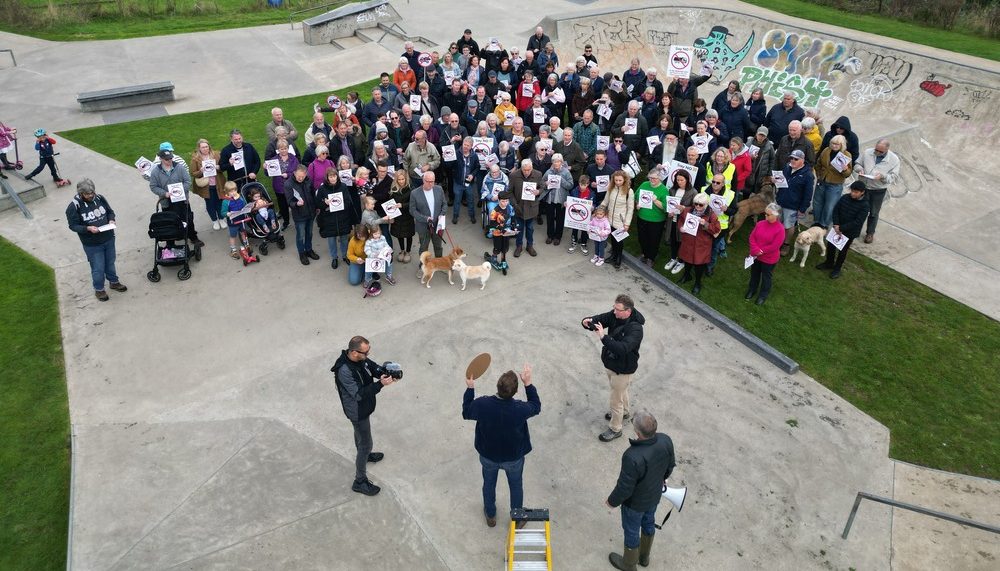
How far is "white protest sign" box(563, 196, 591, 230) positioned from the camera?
11.7 meters

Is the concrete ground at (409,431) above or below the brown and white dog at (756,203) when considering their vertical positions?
below

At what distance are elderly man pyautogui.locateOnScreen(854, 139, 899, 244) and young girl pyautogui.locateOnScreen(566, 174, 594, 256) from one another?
503 cm

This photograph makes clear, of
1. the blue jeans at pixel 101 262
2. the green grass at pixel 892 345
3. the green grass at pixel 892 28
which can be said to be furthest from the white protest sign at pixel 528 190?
the green grass at pixel 892 28

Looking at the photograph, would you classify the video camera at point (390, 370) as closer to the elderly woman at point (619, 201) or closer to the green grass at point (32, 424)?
the green grass at point (32, 424)

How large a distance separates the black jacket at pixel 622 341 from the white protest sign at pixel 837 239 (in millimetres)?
5735

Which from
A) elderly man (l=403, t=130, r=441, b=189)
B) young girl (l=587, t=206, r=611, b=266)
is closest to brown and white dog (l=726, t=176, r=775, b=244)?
young girl (l=587, t=206, r=611, b=266)

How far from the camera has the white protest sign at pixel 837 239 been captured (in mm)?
11281

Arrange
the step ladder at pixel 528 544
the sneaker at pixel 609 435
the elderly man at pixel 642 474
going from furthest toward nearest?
the sneaker at pixel 609 435 → the step ladder at pixel 528 544 → the elderly man at pixel 642 474

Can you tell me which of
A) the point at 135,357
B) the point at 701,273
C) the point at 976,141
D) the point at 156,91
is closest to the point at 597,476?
the point at 701,273

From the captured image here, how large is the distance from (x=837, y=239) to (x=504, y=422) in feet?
26.3

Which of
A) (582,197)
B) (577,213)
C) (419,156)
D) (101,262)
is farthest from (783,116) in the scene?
(101,262)

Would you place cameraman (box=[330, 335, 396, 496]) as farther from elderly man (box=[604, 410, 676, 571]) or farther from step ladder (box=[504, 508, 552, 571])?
elderly man (box=[604, 410, 676, 571])

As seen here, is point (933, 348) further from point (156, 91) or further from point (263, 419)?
point (156, 91)

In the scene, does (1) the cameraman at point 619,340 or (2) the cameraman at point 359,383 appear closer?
(2) the cameraman at point 359,383
